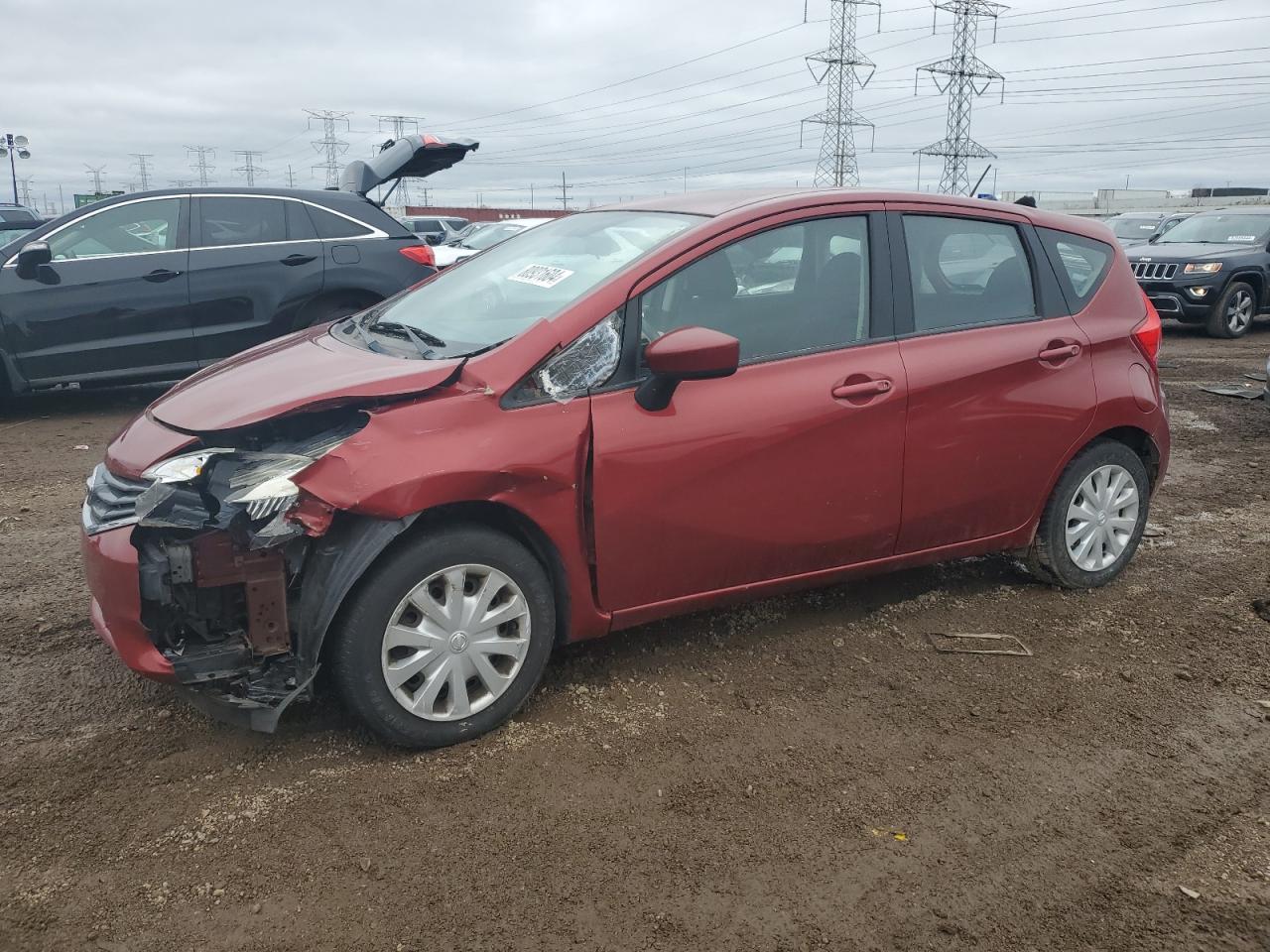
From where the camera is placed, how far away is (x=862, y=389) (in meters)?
3.57

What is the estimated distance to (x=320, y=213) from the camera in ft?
26.9

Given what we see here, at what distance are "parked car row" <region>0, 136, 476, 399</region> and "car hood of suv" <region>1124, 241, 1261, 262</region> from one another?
31.0ft

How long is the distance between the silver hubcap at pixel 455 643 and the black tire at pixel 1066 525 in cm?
236

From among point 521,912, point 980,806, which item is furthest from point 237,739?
point 980,806

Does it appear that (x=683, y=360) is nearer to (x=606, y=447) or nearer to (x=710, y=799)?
(x=606, y=447)

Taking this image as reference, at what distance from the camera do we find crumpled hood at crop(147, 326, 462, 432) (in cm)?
297

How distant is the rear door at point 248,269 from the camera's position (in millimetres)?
7824

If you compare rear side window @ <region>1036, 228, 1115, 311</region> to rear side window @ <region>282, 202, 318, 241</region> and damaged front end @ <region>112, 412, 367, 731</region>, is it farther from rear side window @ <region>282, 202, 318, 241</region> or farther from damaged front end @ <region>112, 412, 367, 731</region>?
rear side window @ <region>282, 202, 318, 241</region>

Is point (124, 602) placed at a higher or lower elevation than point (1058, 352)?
lower

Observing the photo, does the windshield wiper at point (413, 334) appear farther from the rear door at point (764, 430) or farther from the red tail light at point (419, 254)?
the red tail light at point (419, 254)

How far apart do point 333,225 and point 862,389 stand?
19.5 ft

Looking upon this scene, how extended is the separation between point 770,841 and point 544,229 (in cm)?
266

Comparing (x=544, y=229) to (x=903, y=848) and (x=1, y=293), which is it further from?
(x=1, y=293)

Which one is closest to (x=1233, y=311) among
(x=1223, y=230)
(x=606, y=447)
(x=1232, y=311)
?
(x=1232, y=311)
